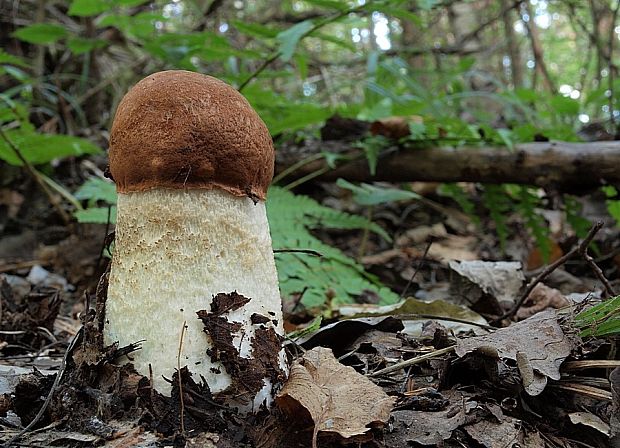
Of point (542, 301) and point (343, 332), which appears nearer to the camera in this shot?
point (343, 332)

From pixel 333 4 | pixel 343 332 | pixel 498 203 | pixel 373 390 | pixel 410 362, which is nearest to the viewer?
pixel 373 390

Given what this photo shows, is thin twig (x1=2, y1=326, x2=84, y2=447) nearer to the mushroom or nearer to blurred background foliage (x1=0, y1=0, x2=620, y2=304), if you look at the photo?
the mushroom

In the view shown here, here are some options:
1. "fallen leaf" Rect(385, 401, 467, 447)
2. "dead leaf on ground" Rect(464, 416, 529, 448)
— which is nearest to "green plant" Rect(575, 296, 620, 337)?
"dead leaf on ground" Rect(464, 416, 529, 448)

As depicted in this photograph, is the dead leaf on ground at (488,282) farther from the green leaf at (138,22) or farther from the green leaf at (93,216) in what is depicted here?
the green leaf at (138,22)

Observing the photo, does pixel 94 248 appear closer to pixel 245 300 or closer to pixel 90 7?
pixel 90 7

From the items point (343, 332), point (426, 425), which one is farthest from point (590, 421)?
point (343, 332)

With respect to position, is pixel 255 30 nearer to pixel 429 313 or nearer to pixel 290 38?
pixel 290 38
